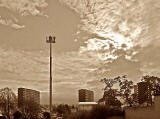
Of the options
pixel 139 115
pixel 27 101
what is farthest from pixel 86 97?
pixel 139 115

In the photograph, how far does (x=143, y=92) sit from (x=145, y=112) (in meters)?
10.7

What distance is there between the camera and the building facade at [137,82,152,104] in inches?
1390

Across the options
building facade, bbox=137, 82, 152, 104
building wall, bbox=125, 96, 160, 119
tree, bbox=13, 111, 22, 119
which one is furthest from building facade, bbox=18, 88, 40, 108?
building wall, bbox=125, 96, 160, 119

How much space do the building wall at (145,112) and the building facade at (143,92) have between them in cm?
645

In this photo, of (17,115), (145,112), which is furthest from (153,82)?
(17,115)

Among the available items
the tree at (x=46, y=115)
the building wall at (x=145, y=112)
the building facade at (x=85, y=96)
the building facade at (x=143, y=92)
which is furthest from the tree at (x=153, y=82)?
the building facade at (x=85, y=96)

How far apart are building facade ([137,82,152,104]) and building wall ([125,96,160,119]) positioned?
6.45 m

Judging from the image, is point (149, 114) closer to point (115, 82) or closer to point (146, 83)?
point (146, 83)

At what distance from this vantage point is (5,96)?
106 feet

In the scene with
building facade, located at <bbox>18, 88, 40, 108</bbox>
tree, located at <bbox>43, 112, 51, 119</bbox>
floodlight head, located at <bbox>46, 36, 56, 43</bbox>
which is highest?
floodlight head, located at <bbox>46, 36, 56, 43</bbox>

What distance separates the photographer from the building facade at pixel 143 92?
1390 inches

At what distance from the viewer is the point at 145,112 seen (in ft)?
84.3

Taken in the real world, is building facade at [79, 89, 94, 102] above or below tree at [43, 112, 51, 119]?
above

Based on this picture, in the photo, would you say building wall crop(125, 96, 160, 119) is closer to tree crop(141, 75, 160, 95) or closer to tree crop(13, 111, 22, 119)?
tree crop(141, 75, 160, 95)
